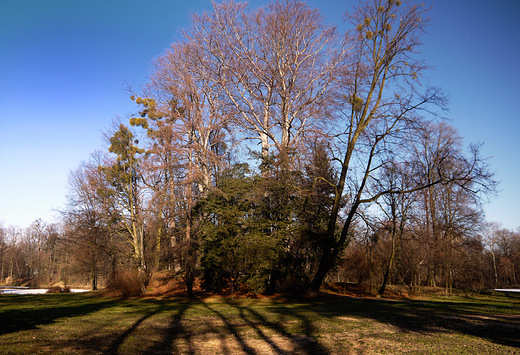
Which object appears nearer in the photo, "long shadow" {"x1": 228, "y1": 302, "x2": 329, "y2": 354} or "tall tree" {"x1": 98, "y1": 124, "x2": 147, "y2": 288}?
"long shadow" {"x1": 228, "y1": 302, "x2": 329, "y2": 354}

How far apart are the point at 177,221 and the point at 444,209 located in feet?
69.0

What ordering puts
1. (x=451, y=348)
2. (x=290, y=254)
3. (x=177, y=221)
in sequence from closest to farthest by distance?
(x=451, y=348), (x=290, y=254), (x=177, y=221)

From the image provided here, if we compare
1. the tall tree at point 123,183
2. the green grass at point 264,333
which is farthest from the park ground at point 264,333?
the tall tree at point 123,183

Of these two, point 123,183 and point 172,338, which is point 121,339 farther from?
point 123,183

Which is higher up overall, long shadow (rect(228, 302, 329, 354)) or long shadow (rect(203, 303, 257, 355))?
long shadow (rect(228, 302, 329, 354))

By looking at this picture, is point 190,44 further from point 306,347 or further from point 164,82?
point 306,347

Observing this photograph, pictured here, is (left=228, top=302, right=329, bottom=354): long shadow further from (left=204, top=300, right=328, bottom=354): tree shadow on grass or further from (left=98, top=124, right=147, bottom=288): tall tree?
(left=98, top=124, right=147, bottom=288): tall tree

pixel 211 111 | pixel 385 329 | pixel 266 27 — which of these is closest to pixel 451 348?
pixel 385 329

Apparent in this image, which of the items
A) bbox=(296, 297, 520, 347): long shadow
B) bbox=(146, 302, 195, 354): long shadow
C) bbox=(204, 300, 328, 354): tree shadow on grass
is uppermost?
bbox=(296, 297, 520, 347): long shadow

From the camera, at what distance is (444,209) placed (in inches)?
1070

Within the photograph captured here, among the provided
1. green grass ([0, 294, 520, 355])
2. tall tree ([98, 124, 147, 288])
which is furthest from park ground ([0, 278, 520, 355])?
tall tree ([98, 124, 147, 288])

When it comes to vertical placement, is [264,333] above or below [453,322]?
below

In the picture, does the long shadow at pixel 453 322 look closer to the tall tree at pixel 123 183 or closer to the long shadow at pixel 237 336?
the long shadow at pixel 237 336

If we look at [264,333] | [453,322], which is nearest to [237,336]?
[264,333]
